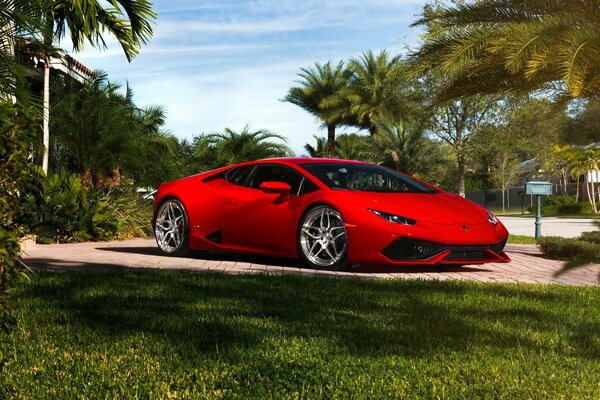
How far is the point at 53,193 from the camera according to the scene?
1259 centimetres

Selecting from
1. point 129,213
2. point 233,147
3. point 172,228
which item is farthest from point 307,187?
point 233,147

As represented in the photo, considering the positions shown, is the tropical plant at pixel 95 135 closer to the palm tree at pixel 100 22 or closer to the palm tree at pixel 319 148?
the palm tree at pixel 100 22

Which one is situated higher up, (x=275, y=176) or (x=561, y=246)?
(x=275, y=176)

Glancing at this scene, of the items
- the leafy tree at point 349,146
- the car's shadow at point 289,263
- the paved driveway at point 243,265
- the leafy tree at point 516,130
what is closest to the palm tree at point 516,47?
the paved driveway at point 243,265

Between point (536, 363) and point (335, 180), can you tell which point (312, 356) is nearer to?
point (536, 363)

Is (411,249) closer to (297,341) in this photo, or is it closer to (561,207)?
(297,341)

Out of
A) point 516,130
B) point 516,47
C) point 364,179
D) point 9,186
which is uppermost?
point 516,130

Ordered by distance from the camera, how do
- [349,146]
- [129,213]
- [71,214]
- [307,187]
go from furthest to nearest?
1. [349,146]
2. [129,213]
3. [71,214]
4. [307,187]

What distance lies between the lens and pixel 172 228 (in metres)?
9.65

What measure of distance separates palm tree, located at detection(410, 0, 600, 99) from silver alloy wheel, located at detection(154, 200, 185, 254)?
5683 mm

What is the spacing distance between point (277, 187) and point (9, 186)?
5.21 m

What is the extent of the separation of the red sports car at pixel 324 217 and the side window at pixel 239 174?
0.05 ft

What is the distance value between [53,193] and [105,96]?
6455 millimetres

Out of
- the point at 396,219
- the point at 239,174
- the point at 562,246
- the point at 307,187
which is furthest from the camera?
the point at 562,246
